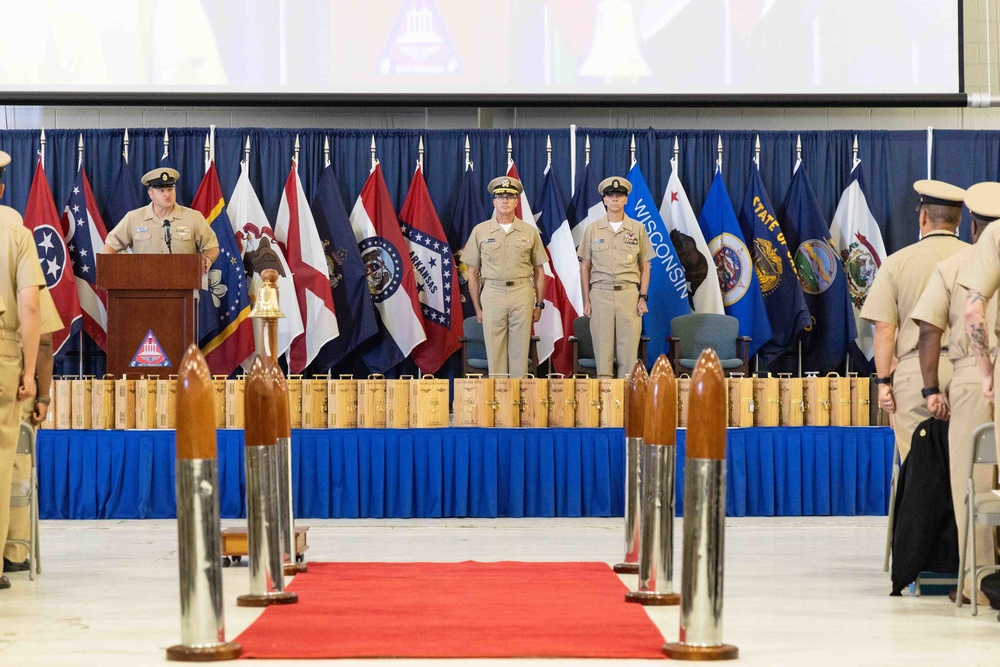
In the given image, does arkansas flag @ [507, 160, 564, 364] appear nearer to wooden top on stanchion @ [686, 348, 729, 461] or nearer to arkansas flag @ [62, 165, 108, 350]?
arkansas flag @ [62, 165, 108, 350]

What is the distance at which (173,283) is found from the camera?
8.38 metres


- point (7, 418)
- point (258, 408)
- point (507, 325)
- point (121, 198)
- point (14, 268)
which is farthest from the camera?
point (121, 198)

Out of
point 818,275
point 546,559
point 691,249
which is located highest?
point 691,249

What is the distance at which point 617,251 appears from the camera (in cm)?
948

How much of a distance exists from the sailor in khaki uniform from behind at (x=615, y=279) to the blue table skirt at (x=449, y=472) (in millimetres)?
1401

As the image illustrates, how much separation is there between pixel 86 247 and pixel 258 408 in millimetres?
6890

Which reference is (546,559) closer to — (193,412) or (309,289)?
(193,412)

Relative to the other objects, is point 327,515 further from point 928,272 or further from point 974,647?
point 974,647

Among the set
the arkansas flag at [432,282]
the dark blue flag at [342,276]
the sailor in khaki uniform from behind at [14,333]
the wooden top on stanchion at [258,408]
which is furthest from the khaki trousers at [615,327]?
the wooden top on stanchion at [258,408]

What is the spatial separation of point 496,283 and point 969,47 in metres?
5.10

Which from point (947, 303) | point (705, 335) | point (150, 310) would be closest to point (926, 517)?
point (947, 303)

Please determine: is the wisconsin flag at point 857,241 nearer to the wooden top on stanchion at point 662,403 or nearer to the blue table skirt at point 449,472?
the blue table skirt at point 449,472

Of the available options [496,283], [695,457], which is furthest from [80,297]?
[695,457]

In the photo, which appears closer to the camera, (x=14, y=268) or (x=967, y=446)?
(x=967, y=446)
